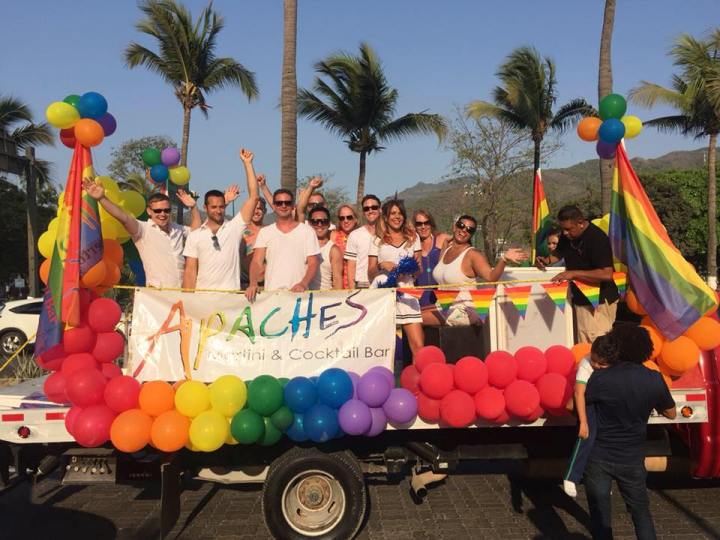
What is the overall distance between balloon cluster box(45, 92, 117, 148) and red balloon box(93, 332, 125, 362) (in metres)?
1.41

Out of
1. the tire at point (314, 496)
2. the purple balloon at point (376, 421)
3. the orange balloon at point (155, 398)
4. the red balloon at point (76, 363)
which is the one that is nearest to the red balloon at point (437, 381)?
the purple balloon at point (376, 421)

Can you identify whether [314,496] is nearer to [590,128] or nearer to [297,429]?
[297,429]

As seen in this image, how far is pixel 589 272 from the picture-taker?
180 inches

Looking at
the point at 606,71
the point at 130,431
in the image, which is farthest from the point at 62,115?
the point at 606,71

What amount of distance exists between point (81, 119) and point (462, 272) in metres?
3.17

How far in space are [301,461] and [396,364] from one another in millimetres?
1305

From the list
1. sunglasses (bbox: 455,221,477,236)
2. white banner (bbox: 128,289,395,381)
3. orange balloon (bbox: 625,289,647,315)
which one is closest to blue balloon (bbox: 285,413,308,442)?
white banner (bbox: 128,289,395,381)

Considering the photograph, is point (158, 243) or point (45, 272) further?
point (158, 243)

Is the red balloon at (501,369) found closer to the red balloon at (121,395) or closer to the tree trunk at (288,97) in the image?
the red balloon at (121,395)

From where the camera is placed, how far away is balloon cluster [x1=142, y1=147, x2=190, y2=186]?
620 centimetres

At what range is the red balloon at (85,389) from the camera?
12.9 ft

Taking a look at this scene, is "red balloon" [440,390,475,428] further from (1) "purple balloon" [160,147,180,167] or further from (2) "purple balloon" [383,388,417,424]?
(1) "purple balloon" [160,147,180,167]

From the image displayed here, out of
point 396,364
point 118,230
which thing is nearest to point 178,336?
point 118,230

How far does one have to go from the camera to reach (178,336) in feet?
14.8
